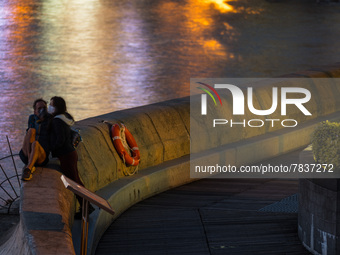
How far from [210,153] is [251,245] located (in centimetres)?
284

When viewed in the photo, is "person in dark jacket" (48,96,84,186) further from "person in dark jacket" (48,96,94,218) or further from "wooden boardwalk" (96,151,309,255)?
"wooden boardwalk" (96,151,309,255)

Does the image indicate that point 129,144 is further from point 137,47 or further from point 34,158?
point 137,47

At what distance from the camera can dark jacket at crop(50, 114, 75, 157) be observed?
978 centimetres

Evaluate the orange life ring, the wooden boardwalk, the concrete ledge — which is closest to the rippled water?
the orange life ring

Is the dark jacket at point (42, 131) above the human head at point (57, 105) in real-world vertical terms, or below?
below

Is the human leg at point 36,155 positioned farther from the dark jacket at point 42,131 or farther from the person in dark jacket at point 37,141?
the dark jacket at point 42,131

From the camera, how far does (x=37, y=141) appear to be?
31.5 ft

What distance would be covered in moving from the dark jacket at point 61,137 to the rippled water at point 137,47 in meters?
6.77

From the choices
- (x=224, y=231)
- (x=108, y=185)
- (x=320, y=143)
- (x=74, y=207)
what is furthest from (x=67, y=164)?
(x=320, y=143)

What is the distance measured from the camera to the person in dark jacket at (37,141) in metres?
9.52

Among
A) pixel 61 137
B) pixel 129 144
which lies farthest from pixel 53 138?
pixel 129 144

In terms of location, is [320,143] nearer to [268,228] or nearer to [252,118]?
[268,228]

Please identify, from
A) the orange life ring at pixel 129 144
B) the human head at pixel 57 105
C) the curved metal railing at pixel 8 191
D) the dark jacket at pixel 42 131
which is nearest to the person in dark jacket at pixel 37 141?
the dark jacket at pixel 42 131

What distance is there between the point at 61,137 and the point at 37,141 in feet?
1.00
